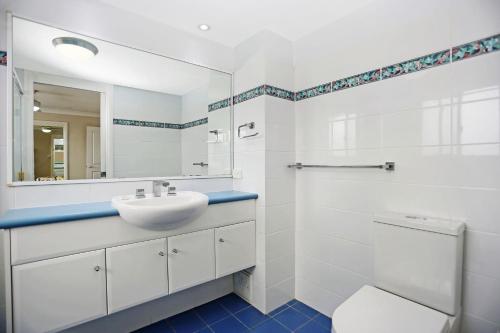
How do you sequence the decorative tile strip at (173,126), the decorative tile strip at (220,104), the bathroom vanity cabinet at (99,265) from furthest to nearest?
the decorative tile strip at (220,104)
the decorative tile strip at (173,126)
the bathroom vanity cabinet at (99,265)

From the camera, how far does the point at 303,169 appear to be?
1940 millimetres

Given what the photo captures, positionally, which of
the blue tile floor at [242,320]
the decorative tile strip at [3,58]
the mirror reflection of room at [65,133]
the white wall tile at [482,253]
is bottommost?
the blue tile floor at [242,320]

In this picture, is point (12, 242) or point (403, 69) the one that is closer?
point (12, 242)

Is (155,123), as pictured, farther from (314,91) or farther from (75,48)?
(314,91)

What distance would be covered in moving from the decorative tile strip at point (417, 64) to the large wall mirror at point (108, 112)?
1222 millimetres

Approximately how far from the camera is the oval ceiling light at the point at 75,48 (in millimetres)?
1453

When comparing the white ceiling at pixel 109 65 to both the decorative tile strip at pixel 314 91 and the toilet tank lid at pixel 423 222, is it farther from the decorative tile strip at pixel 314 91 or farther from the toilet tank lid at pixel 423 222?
the toilet tank lid at pixel 423 222

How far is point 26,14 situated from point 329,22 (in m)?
1.86

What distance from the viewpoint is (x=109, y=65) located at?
1.63 m

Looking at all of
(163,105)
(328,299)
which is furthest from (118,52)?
(328,299)

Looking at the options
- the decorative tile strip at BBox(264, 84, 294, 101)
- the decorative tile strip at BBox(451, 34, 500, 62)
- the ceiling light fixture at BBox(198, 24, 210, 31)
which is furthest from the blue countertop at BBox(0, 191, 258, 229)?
the decorative tile strip at BBox(451, 34, 500, 62)

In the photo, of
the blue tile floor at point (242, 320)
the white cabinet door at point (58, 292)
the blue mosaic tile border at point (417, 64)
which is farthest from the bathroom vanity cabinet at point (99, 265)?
the blue mosaic tile border at point (417, 64)

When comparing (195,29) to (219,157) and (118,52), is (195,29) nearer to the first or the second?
(118,52)

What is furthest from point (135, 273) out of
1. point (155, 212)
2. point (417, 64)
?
point (417, 64)
